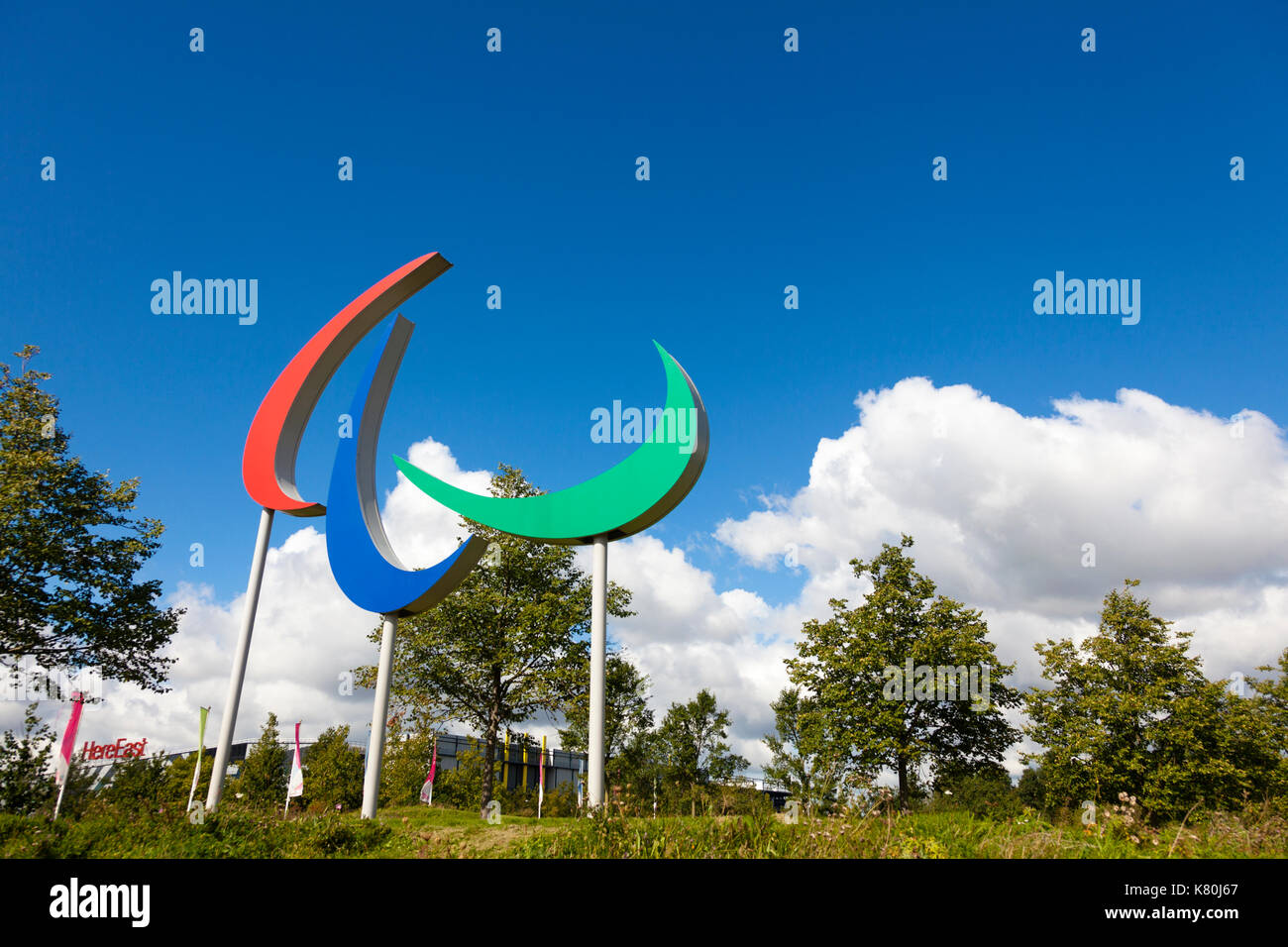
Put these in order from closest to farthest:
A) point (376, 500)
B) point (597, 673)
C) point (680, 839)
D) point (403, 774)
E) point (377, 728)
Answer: point (680, 839) → point (597, 673) → point (377, 728) → point (376, 500) → point (403, 774)

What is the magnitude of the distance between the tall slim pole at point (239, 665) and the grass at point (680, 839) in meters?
2.79

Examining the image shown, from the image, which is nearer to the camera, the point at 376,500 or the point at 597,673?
the point at 597,673

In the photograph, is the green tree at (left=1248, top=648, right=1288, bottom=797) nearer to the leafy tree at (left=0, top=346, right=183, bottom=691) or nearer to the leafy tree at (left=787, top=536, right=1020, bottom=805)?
the leafy tree at (left=787, top=536, right=1020, bottom=805)

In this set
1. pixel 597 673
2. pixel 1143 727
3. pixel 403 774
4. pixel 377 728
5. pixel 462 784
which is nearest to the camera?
pixel 597 673

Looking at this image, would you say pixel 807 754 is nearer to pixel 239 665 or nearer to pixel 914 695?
pixel 914 695

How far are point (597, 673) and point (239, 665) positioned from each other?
288 inches

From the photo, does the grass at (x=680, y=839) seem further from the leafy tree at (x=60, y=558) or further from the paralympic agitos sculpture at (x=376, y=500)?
the leafy tree at (x=60, y=558)

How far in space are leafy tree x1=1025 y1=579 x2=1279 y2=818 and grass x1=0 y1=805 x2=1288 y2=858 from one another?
15734 millimetres

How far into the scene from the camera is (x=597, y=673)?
11.7m

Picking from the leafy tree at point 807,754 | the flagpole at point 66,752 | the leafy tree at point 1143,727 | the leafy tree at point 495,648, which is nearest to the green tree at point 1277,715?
the leafy tree at point 1143,727

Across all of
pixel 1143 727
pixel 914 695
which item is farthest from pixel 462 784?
pixel 1143 727

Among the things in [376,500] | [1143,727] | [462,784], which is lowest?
[462,784]

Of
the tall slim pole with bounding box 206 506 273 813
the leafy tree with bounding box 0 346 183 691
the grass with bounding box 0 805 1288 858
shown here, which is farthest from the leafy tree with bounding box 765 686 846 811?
the leafy tree with bounding box 0 346 183 691

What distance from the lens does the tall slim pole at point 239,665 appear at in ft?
42.4
